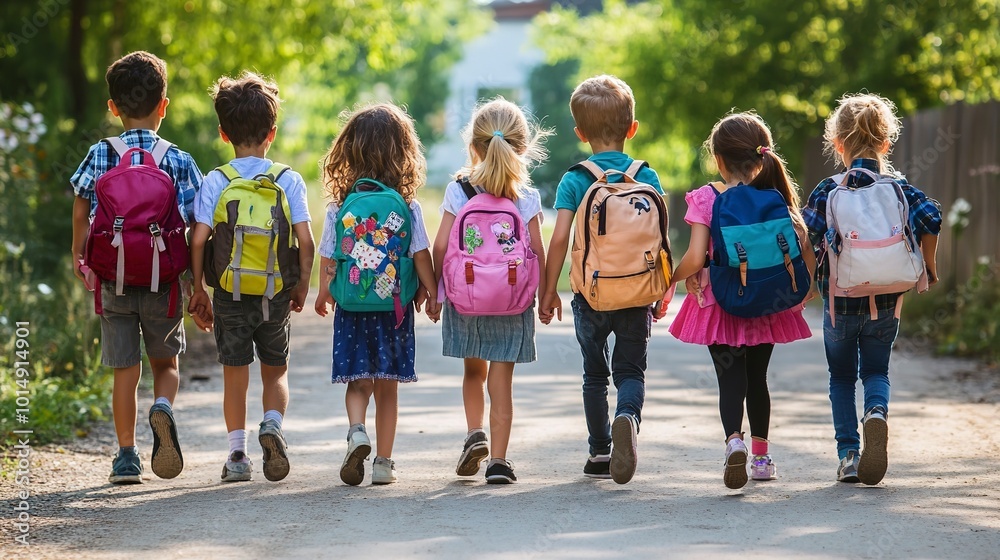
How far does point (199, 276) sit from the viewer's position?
18.5ft

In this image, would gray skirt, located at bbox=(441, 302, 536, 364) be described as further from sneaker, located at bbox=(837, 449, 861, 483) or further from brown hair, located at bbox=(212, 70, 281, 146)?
sneaker, located at bbox=(837, 449, 861, 483)

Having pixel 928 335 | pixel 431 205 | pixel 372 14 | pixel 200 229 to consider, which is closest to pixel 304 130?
pixel 431 205

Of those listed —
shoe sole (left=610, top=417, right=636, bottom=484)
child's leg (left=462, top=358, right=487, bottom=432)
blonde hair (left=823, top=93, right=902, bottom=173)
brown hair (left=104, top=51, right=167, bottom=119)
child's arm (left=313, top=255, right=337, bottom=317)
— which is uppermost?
brown hair (left=104, top=51, right=167, bottom=119)

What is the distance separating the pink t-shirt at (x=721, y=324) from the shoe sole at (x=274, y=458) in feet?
5.93

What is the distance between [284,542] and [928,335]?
28.1 ft

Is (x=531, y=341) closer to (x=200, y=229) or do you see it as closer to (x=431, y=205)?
(x=200, y=229)

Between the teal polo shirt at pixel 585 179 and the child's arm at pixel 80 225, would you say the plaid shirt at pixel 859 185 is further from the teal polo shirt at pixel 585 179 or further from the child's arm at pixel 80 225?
the child's arm at pixel 80 225

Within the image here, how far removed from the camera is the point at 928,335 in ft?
38.2

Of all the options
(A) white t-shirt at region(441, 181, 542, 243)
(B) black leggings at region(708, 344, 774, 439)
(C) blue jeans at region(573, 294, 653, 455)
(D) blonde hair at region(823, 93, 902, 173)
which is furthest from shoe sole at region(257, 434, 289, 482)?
(D) blonde hair at region(823, 93, 902, 173)

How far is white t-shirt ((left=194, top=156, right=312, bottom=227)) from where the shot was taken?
220 inches

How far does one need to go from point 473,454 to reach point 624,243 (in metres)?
1.15

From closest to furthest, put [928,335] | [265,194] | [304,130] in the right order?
[265,194] → [928,335] → [304,130]

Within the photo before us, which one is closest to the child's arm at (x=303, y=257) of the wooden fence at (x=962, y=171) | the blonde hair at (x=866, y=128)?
the blonde hair at (x=866, y=128)

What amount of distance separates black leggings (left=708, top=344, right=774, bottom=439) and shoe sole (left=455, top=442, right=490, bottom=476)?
1062 millimetres
